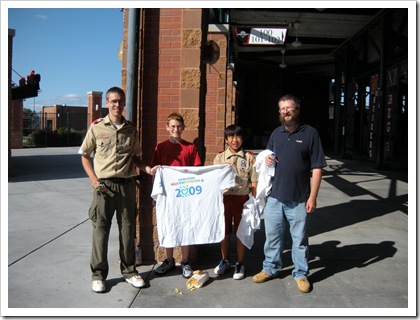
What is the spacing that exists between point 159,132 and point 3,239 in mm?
2149

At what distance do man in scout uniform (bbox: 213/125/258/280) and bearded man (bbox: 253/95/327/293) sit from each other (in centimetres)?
28

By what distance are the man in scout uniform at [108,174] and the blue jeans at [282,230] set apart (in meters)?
1.39

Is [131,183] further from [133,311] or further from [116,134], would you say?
[133,311]

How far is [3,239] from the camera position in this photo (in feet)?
15.1

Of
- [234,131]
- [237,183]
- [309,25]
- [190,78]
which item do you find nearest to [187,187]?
[237,183]

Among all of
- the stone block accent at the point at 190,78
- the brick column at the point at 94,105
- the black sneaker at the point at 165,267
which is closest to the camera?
the black sneaker at the point at 165,267

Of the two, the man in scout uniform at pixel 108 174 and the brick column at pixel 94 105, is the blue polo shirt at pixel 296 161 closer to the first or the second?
the man in scout uniform at pixel 108 174

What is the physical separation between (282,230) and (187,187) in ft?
3.67

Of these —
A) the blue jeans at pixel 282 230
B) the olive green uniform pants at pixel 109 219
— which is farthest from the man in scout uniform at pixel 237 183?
the olive green uniform pants at pixel 109 219

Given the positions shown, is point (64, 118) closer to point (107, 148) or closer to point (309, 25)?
point (309, 25)

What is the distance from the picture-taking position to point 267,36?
9.97 m

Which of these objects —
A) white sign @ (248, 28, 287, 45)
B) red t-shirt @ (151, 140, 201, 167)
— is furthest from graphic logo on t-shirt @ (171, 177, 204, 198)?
white sign @ (248, 28, 287, 45)

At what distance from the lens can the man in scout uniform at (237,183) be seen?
14.4 ft

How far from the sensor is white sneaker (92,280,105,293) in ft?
12.8
